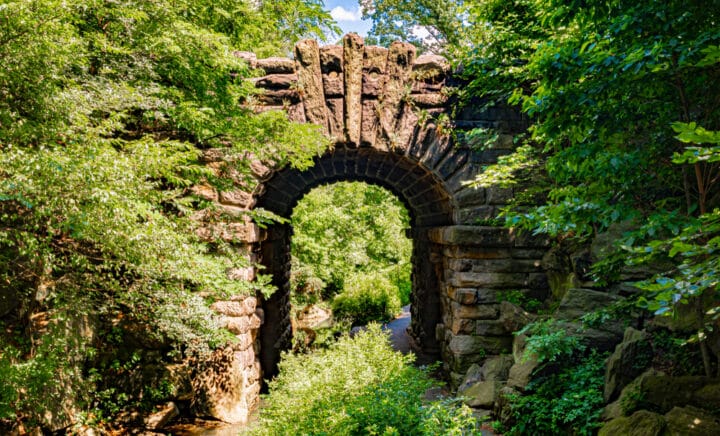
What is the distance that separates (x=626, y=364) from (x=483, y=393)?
1.49 m

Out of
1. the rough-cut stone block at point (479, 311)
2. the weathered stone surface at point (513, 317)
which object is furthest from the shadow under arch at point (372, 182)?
the weathered stone surface at point (513, 317)

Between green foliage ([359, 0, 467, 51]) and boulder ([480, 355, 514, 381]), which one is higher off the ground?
green foliage ([359, 0, 467, 51])

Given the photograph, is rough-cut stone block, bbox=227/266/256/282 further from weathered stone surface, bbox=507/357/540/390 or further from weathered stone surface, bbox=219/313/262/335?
A: weathered stone surface, bbox=507/357/540/390

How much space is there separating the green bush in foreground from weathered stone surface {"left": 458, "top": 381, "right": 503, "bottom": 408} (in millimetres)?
620

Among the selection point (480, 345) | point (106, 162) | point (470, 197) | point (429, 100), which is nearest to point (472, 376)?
point (480, 345)

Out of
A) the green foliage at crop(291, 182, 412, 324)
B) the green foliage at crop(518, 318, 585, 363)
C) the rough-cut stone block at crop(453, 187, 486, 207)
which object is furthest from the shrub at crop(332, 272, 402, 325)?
the green foliage at crop(518, 318, 585, 363)

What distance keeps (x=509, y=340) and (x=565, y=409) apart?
1969 mm

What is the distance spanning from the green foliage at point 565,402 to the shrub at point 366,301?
7.40 meters

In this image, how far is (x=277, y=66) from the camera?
5070mm

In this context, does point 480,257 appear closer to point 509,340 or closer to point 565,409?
point 509,340

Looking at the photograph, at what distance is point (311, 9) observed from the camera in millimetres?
5125

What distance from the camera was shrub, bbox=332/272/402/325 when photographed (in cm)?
1114

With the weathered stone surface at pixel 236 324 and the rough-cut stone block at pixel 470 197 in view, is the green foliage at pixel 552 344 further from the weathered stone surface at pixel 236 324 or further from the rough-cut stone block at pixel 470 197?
the weathered stone surface at pixel 236 324

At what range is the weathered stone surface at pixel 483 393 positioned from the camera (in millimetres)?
4102
